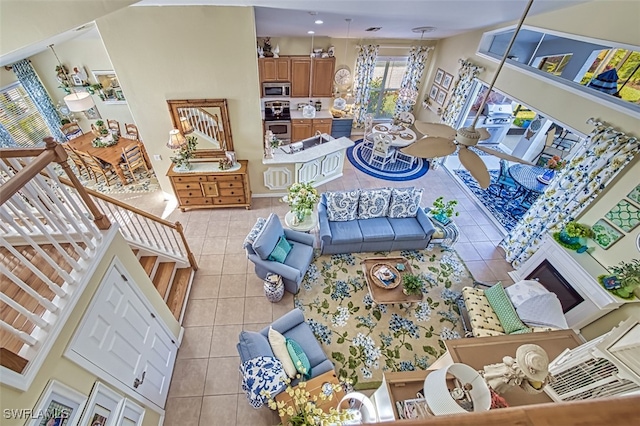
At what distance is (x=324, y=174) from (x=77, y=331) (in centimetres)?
516

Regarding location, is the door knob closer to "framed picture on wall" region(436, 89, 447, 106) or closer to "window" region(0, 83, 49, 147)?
"window" region(0, 83, 49, 147)

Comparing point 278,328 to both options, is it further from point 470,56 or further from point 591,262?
point 470,56

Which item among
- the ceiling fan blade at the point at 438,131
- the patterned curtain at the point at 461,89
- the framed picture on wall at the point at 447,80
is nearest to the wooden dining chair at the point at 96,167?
the ceiling fan blade at the point at 438,131

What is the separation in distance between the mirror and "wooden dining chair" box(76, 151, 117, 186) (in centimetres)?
258

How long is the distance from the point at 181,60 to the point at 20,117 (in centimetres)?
529

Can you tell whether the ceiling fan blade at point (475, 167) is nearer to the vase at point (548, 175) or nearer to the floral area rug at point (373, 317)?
the floral area rug at point (373, 317)

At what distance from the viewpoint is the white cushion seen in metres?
2.93

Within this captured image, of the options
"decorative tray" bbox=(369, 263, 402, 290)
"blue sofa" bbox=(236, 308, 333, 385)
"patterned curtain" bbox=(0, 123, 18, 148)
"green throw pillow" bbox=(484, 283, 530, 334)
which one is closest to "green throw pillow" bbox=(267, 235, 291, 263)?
"blue sofa" bbox=(236, 308, 333, 385)

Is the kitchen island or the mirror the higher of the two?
the mirror

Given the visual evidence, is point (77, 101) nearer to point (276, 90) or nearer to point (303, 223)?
point (276, 90)

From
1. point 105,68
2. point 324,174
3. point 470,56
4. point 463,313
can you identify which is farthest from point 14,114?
point 470,56

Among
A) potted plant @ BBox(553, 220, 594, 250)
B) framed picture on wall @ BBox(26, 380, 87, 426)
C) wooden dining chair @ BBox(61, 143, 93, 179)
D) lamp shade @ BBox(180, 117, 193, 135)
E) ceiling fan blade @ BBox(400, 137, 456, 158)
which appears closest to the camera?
framed picture on wall @ BBox(26, 380, 87, 426)

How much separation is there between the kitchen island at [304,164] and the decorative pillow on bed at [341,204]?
3.87 feet

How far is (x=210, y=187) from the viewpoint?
17.5 ft
